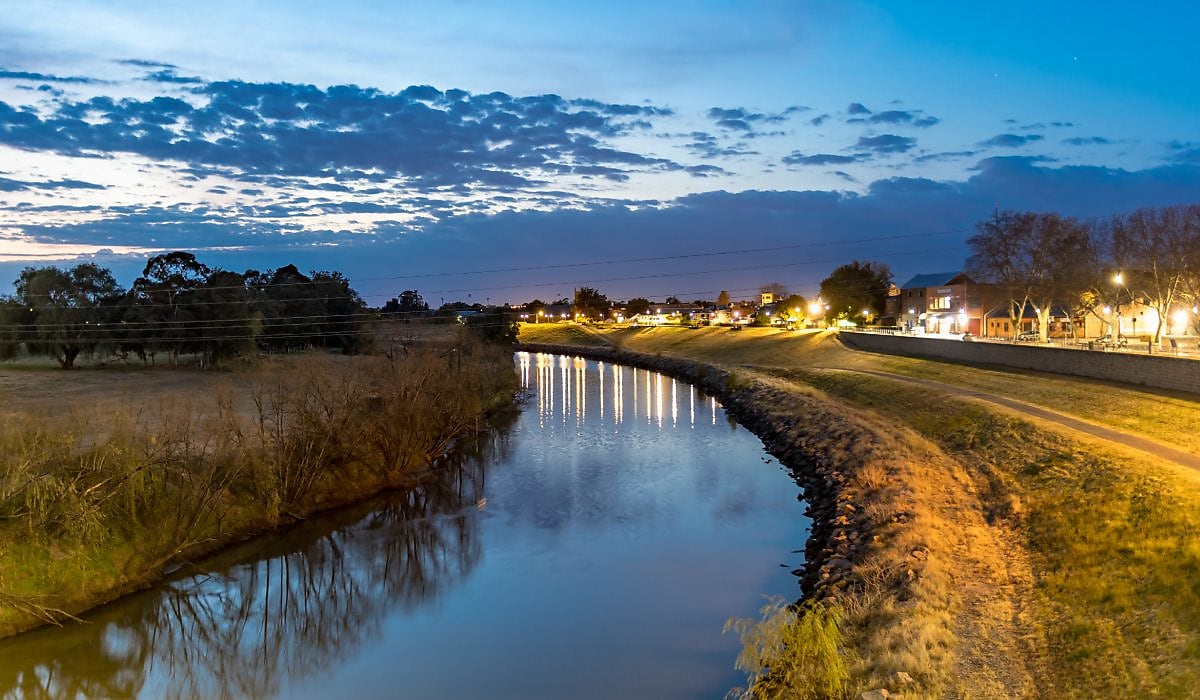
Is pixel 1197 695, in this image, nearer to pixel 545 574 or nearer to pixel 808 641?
pixel 808 641

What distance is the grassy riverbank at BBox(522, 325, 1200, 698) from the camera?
35.6ft

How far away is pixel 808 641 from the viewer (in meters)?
11.0

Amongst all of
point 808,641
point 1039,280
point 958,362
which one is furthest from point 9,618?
point 1039,280

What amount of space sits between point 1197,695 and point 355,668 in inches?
527

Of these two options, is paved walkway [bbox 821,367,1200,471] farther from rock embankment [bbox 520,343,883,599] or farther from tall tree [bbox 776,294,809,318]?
tall tree [bbox 776,294,809,318]

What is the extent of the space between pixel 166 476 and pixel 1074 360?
36900 mm

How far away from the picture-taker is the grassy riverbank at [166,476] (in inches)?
636

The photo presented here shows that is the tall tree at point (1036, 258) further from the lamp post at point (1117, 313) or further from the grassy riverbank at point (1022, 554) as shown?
the grassy riverbank at point (1022, 554)

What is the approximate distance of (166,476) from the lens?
18516 millimetres

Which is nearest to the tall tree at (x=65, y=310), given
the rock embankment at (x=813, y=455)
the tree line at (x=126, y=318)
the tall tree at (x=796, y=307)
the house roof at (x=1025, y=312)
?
the tree line at (x=126, y=318)

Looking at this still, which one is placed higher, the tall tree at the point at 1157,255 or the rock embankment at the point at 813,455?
the tall tree at the point at 1157,255

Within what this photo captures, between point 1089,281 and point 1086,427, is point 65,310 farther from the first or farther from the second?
point 1089,281

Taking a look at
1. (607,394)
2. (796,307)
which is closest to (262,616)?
(607,394)

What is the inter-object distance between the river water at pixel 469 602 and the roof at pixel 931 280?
82663 mm
